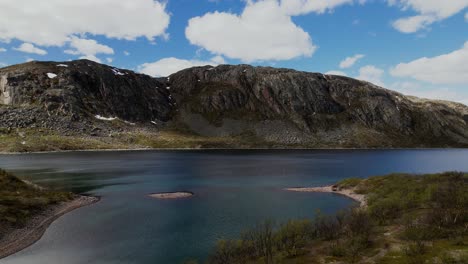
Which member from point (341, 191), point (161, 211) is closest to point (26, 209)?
point (161, 211)

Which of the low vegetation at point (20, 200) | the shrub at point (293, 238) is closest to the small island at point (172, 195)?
the low vegetation at point (20, 200)

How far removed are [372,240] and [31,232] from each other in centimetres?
4562

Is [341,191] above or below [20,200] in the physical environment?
below

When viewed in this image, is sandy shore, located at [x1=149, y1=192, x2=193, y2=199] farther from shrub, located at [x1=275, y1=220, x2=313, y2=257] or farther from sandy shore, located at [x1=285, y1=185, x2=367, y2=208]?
shrub, located at [x1=275, y1=220, x2=313, y2=257]

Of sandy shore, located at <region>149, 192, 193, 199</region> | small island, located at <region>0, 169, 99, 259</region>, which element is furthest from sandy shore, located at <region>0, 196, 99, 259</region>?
sandy shore, located at <region>149, 192, 193, 199</region>

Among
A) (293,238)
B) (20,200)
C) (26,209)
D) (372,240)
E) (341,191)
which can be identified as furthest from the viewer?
(341,191)

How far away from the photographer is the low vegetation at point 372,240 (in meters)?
34.9

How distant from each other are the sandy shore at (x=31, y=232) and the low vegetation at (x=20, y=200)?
1.14m

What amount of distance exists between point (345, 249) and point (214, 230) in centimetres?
2153

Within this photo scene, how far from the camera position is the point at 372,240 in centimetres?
4066

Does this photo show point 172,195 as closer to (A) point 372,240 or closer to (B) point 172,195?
(B) point 172,195

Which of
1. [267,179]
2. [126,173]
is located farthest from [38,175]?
[267,179]

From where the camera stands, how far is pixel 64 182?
315 ft

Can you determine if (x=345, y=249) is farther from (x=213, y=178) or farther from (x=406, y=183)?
(x=213, y=178)
